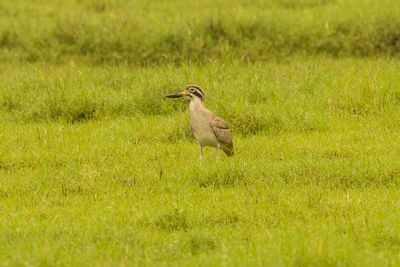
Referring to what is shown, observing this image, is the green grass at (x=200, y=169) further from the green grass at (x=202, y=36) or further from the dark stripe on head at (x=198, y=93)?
the green grass at (x=202, y=36)

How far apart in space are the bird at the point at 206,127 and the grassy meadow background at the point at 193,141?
308 millimetres

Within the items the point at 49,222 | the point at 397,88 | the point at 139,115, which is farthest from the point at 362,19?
the point at 49,222

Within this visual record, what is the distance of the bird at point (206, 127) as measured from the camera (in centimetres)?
927

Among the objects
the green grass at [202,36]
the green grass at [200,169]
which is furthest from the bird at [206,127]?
the green grass at [202,36]

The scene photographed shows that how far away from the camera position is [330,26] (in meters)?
16.2

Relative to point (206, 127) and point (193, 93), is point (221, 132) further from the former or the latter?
point (193, 93)

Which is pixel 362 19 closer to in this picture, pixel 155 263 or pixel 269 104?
pixel 269 104

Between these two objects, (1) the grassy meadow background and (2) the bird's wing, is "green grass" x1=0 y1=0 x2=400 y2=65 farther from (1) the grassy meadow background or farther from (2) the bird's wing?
(2) the bird's wing

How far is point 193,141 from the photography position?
10609 mm

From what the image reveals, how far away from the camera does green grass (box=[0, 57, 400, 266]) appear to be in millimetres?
6227

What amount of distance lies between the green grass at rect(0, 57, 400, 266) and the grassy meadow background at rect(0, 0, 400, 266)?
3 centimetres

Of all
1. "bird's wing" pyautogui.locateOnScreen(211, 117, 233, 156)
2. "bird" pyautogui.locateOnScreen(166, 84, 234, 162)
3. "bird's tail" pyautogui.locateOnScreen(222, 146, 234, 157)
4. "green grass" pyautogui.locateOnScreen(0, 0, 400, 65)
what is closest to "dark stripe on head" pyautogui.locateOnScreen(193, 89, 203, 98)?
"bird" pyautogui.locateOnScreen(166, 84, 234, 162)

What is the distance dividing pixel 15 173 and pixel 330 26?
9.61 m

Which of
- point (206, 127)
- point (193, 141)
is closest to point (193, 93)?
point (206, 127)
